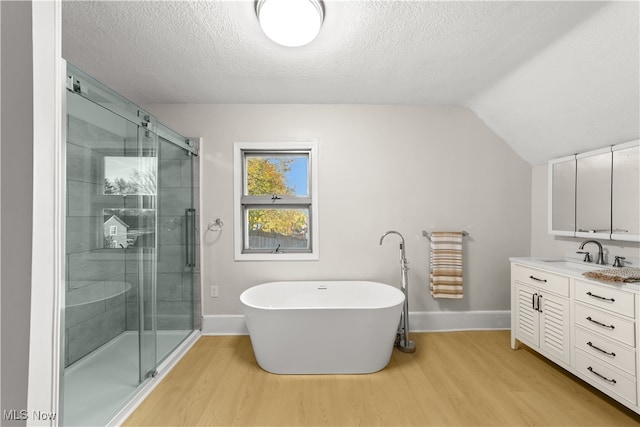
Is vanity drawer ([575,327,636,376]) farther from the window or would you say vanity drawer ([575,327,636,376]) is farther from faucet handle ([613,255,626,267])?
the window

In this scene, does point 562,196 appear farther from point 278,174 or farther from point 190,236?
point 190,236

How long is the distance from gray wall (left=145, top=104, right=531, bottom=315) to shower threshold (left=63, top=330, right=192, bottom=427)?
3.32 feet

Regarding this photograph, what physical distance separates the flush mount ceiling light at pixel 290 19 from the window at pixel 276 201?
1.33m

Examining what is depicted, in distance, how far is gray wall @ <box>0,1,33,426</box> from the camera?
1.11 ft

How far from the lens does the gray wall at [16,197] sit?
1.11 feet

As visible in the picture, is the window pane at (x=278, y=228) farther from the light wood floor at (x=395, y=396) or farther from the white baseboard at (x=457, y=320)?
the light wood floor at (x=395, y=396)

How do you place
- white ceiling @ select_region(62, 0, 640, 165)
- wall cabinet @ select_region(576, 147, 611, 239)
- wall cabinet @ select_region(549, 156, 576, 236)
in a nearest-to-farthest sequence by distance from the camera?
1. white ceiling @ select_region(62, 0, 640, 165)
2. wall cabinet @ select_region(576, 147, 611, 239)
3. wall cabinet @ select_region(549, 156, 576, 236)

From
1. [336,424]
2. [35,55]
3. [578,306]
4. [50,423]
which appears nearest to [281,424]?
[336,424]

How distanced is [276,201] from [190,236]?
89 centimetres

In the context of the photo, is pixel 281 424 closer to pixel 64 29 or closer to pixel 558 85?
pixel 64 29

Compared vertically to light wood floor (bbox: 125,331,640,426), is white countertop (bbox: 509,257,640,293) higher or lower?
higher

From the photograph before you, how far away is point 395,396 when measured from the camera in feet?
6.26

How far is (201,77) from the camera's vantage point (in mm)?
2373

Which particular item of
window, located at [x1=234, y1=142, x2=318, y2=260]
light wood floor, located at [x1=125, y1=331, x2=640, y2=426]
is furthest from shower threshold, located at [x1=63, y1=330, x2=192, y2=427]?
window, located at [x1=234, y1=142, x2=318, y2=260]
